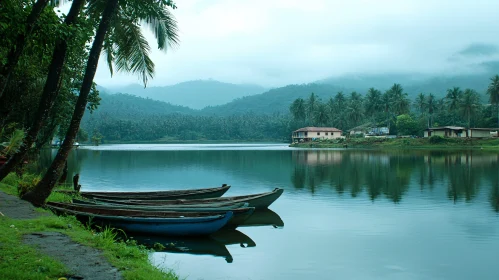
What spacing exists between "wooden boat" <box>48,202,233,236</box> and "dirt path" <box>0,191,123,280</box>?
197 cm

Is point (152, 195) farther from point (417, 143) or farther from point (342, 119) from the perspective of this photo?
point (342, 119)

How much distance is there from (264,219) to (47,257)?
10.4 metres

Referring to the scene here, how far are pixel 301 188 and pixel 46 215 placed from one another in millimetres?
17354

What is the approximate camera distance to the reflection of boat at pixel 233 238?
13.7 metres

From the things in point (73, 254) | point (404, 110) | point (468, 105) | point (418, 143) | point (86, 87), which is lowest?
point (73, 254)

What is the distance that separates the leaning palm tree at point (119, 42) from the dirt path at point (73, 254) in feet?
5.42

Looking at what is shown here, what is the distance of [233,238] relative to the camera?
14242 millimetres

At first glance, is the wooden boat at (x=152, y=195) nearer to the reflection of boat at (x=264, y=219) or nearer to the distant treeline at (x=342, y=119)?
the reflection of boat at (x=264, y=219)

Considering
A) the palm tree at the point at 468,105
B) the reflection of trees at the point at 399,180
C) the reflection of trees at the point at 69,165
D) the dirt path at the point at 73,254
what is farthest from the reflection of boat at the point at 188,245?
the palm tree at the point at 468,105

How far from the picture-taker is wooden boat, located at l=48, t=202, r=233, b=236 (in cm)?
1295

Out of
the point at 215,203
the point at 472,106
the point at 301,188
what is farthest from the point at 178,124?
the point at 215,203

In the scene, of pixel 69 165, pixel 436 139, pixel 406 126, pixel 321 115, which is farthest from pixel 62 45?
pixel 321 115

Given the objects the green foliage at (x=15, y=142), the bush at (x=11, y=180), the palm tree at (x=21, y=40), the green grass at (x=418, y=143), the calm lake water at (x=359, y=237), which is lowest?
the calm lake water at (x=359, y=237)

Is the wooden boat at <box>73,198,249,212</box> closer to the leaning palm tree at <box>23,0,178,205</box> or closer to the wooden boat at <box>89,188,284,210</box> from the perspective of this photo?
the wooden boat at <box>89,188,284,210</box>
